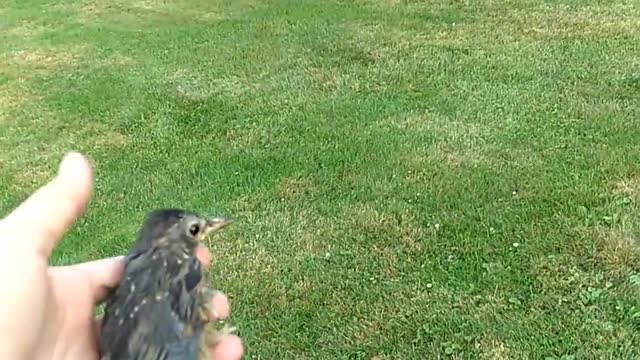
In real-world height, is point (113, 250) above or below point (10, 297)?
below

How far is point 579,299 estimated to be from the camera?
444 cm

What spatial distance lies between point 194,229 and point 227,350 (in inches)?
14.6

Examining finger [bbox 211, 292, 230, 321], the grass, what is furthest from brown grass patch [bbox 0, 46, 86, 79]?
finger [bbox 211, 292, 230, 321]

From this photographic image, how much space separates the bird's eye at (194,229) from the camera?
8.94ft

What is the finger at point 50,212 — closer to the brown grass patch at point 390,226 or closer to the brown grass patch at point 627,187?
the brown grass patch at point 390,226

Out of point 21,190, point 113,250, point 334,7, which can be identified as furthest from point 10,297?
point 334,7

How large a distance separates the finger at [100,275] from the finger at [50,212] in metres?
0.18

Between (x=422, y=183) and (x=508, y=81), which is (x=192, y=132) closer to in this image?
(x=422, y=183)

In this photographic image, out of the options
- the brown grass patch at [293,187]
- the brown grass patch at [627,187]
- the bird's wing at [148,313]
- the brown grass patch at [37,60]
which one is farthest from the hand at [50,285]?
the brown grass patch at [37,60]

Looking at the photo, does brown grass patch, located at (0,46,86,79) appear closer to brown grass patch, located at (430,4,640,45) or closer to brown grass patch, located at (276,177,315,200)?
brown grass patch, located at (430,4,640,45)

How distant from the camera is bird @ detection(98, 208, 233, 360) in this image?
224 cm

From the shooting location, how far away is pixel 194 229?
9.00 feet

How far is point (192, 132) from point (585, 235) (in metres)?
2.76

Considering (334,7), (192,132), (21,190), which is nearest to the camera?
(21,190)
